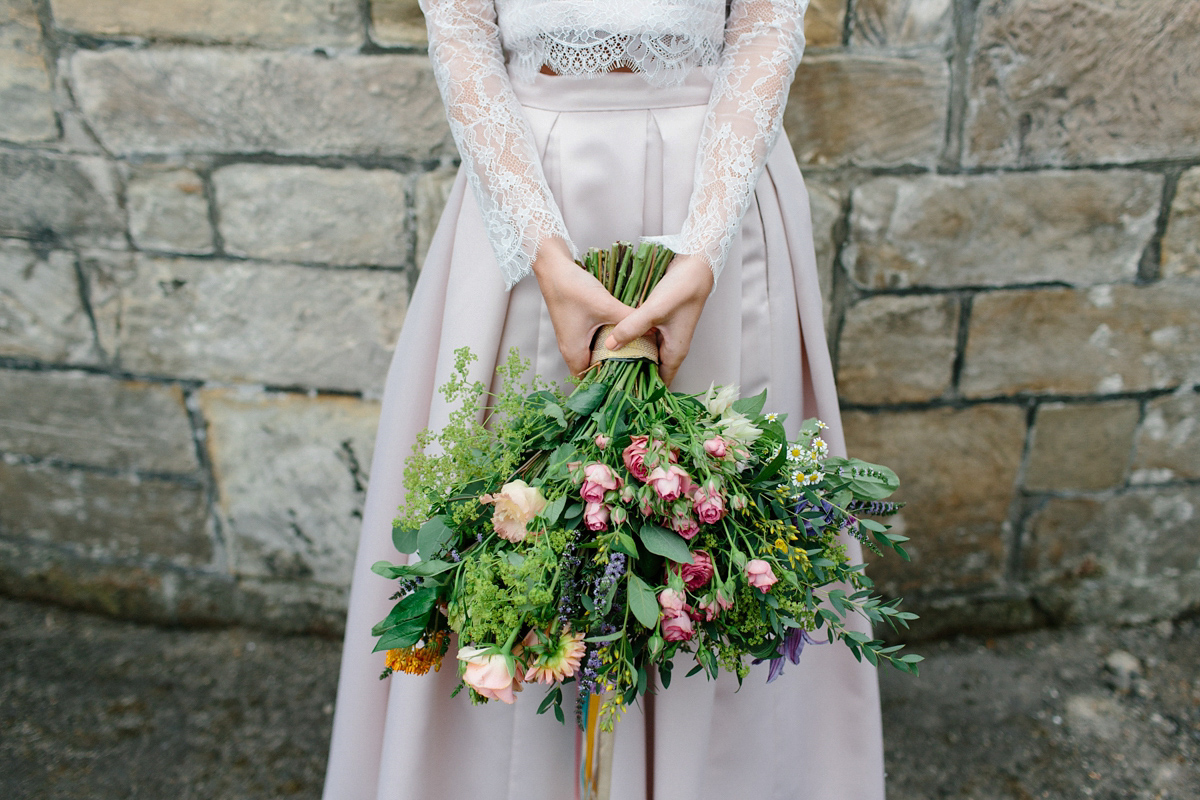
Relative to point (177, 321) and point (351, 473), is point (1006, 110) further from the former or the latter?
point (177, 321)

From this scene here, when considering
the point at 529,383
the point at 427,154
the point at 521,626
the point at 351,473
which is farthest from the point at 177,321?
the point at 521,626

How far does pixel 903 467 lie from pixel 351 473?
1529 mm

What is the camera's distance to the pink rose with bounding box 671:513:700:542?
0.84 metres

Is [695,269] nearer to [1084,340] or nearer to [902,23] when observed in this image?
[902,23]

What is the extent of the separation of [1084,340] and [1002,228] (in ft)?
1.30

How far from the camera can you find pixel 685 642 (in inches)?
37.1

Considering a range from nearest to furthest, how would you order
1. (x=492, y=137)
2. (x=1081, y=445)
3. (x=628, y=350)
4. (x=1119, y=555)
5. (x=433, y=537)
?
(x=433, y=537) → (x=628, y=350) → (x=492, y=137) → (x=1081, y=445) → (x=1119, y=555)

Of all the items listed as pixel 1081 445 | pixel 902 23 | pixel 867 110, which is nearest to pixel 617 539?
pixel 867 110

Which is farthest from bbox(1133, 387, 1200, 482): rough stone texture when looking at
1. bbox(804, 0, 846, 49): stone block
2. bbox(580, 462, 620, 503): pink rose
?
bbox(580, 462, 620, 503): pink rose

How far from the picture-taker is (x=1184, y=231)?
1923 millimetres

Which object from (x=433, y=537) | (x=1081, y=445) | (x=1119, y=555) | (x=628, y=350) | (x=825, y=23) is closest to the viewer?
(x=433, y=537)

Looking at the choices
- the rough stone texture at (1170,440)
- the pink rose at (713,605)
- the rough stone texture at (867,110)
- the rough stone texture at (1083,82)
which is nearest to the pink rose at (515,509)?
the pink rose at (713,605)

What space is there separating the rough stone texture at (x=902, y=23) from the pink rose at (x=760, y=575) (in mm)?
1394

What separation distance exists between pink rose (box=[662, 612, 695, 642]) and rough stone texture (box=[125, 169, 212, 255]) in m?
1.65
